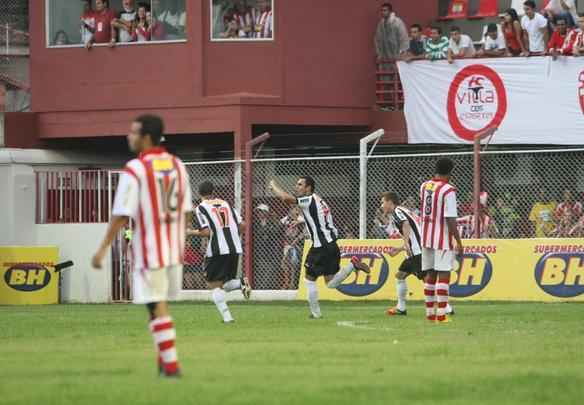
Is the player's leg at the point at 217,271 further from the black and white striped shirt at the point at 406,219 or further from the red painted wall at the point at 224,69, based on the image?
the red painted wall at the point at 224,69

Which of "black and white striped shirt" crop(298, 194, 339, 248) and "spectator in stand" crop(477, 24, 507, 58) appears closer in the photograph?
"black and white striped shirt" crop(298, 194, 339, 248)

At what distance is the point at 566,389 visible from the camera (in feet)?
33.5

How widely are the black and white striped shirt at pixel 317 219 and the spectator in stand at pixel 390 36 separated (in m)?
11.8

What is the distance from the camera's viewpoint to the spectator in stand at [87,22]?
108ft

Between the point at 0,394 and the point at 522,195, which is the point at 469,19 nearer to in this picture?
the point at 522,195

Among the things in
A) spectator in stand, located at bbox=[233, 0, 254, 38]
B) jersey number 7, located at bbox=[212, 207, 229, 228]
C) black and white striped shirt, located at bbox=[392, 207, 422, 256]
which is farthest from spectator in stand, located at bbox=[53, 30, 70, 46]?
black and white striped shirt, located at bbox=[392, 207, 422, 256]

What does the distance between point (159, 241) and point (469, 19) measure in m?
23.1

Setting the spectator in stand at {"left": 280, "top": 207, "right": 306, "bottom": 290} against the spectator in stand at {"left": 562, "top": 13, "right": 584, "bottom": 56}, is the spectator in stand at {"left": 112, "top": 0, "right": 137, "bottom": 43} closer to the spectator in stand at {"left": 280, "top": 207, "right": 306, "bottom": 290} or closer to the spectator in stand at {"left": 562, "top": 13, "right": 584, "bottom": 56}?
the spectator in stand at {"left": 280, "top": 207, "right": 306, "bottom": 290}

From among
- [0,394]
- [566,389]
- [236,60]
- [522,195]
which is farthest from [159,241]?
[236,60]

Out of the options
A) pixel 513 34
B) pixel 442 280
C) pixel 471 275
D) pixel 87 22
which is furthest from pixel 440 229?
pixel 87 22

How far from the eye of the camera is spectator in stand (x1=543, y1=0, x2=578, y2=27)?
2948cm

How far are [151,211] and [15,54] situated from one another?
25.2 meters

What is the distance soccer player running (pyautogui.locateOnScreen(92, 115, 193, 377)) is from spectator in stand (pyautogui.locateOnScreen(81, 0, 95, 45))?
22.1 m

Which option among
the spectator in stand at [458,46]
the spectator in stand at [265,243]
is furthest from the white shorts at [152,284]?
the spectator in stand at [458,46]
